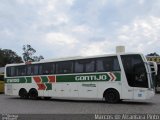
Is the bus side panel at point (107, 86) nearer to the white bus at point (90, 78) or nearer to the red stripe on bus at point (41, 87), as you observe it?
the white bus at point (90, 78)

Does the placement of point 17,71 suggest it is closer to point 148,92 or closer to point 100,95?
point 100,95

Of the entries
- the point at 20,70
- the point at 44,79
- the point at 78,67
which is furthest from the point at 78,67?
the point at 20,70

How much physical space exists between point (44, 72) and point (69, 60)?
9.70ft

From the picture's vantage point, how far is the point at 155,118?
45.8 ft

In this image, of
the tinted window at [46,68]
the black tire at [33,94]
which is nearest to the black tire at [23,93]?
the black tire at [33,94]

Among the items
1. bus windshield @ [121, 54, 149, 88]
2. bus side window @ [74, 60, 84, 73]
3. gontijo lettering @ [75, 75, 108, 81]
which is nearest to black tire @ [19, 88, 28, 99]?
gontijo lettering @ [75, 75, 108, 81]

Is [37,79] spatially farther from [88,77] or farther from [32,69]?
[88,77]

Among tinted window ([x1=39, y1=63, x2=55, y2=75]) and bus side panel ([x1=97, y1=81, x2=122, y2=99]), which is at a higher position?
tinted window ([x1=39, y1=63, x2=55, y2=75])

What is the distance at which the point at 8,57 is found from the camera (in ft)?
385

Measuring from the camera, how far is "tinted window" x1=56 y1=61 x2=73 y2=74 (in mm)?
25123

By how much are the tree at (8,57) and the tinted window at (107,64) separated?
92.1m

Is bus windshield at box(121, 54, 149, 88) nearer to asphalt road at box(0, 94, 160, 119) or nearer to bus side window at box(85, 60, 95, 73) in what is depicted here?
asphalt road at box(0, 94, 160, 119)

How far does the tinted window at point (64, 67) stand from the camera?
25.1 metres

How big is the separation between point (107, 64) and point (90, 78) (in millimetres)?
1526
